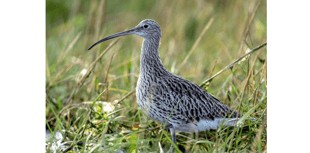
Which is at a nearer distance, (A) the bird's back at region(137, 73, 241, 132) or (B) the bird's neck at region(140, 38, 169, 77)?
(A) the bird's back at region(137, 73, 241, 132)

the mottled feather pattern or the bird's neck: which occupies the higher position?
the bird's neck

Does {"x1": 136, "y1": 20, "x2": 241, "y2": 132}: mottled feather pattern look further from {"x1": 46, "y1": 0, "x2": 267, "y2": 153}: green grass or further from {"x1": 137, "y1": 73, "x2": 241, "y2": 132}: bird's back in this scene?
{"x1": 46, "y1": 0, "x2": 267, "y2": 153}: green grass

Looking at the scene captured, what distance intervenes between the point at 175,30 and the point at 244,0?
178 cm

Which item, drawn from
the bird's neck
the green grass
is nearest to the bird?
the bird's neck

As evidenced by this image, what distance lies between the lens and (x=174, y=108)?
259 cm

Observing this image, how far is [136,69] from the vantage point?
4.90 m

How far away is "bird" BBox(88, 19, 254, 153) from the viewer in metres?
2.72

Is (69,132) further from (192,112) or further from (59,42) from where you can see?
(59,42)

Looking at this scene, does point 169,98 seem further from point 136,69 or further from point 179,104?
point 136,69

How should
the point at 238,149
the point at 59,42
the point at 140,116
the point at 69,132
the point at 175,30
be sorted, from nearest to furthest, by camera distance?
the point at 238,149
the point at 69,132
the point at 140,116
the point at 59,42
the point at 175,30

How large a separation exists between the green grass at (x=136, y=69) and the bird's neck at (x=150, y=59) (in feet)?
1.48
